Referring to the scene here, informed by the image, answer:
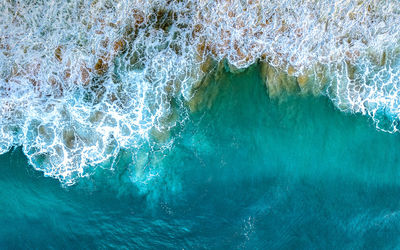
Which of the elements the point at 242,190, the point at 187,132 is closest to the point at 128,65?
the point at 187,132

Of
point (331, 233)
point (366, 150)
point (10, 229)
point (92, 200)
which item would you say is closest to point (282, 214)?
point (331, 233)

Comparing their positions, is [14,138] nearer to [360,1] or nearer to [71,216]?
[71,216]

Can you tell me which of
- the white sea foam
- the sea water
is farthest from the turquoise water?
the white sea foam

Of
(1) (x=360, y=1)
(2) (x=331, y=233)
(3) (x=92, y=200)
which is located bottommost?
(3) (x=92, y=200)

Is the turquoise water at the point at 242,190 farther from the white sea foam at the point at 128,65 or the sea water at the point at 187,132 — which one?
the white sea foam at the point at 128,65

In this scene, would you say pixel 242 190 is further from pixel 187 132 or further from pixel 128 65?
pixel 128 65

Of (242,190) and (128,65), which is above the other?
(128,65)

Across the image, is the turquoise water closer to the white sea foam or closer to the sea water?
the sea water
